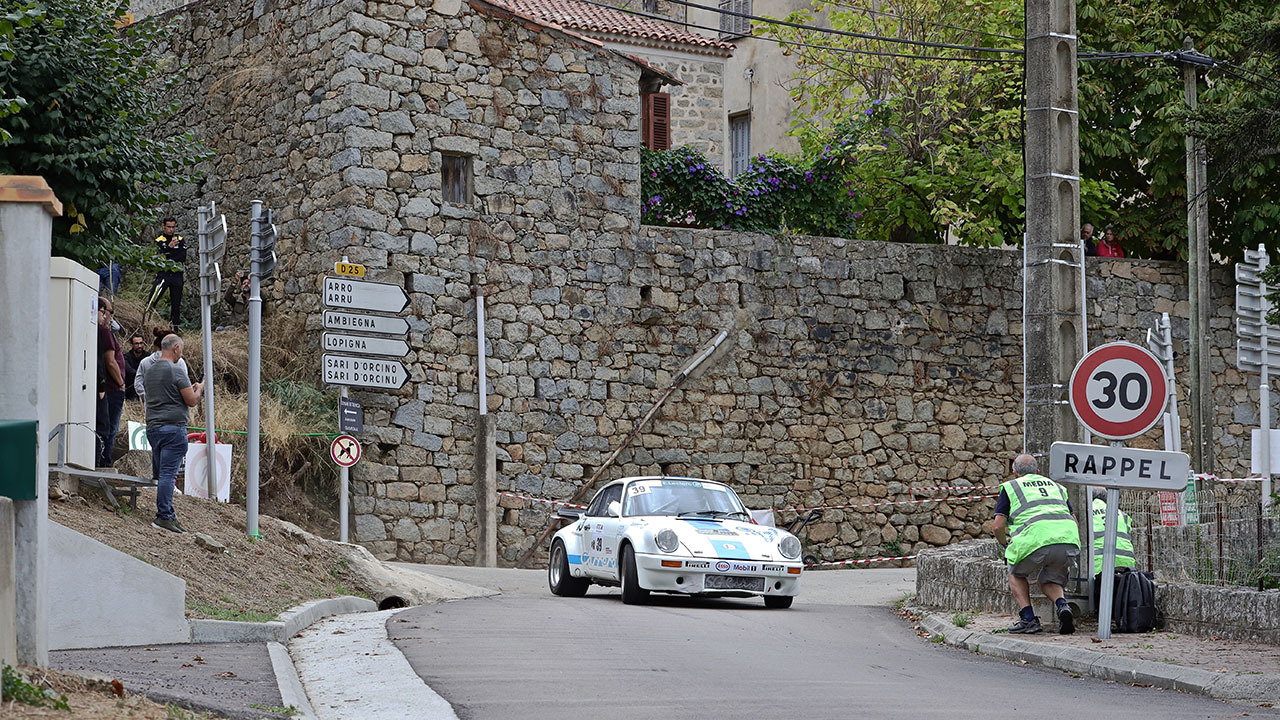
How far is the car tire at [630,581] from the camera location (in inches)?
610

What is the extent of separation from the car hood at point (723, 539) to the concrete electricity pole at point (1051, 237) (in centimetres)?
324

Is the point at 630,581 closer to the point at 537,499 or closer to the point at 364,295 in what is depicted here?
the point at 537,499

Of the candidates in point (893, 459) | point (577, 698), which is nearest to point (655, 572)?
point (577, 698)

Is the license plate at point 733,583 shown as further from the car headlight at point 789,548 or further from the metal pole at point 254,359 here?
the metal pole at point 254,359

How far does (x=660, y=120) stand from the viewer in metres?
32.7

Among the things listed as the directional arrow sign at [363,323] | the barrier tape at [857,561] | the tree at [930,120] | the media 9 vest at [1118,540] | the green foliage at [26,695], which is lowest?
the barrier tape at [857,561]

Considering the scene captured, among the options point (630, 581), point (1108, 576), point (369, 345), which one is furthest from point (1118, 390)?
point (369, 345)

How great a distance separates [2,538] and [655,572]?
332 inches

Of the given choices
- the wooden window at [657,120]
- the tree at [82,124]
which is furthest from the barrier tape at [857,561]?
the tree at [82,124]

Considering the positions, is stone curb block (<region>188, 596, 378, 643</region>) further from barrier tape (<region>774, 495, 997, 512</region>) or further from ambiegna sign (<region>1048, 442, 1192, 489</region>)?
barrier tape (<region>774, 495, 997, 512</region>)

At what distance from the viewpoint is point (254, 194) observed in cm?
2372

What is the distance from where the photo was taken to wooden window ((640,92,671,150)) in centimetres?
3203

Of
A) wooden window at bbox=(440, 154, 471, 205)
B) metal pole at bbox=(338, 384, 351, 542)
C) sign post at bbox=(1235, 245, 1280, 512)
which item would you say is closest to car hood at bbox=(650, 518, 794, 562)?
metal pole at bbox=(338, 384, 351, 542)

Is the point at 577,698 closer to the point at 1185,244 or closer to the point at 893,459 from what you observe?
the point at 893,459
